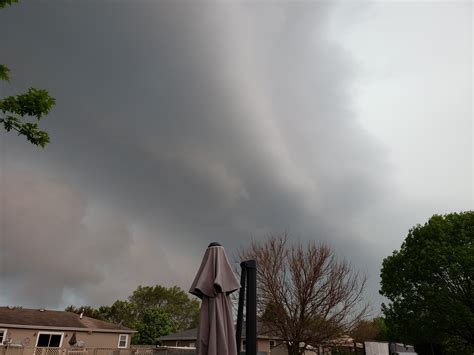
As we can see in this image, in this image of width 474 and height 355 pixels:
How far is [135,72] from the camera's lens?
1510cm

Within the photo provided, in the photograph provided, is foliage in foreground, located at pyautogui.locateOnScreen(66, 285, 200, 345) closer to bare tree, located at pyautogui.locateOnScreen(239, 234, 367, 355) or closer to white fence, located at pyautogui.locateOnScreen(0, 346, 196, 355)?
white fence, located at pyautogui.locateOnScreen(0, 346, 196, 355)

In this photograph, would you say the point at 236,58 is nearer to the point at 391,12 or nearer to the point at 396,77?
the point at 391,12

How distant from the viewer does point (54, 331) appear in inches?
878

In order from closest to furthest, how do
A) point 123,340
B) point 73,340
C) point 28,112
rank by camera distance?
point 28,112, point 73,340, point 123,340

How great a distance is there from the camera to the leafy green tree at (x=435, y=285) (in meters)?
19.8

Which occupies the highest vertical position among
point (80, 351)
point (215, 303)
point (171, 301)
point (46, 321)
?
point (171, 301)

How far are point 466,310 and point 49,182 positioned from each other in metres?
25.2

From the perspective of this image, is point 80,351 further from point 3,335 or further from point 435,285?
point 435,285

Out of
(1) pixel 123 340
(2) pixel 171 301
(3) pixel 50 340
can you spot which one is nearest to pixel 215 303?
(3) pixel 50 340

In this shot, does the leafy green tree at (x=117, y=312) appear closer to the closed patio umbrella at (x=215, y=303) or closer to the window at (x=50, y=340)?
the window at (x=50, y=340)

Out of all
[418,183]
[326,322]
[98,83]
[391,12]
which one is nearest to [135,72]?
[98,83]

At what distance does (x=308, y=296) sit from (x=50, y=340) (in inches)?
749

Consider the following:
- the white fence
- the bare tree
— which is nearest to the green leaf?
the bare tree

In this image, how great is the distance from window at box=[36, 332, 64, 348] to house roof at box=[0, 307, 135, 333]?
2.03 feet
